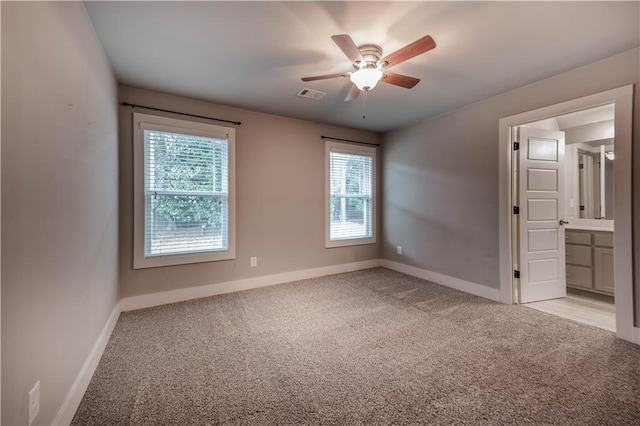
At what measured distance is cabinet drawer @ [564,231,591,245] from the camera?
3488 mm

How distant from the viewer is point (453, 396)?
1.67 metres

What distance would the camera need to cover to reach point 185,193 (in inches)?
129

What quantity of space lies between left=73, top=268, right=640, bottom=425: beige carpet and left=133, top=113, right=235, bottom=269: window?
66 centimetres

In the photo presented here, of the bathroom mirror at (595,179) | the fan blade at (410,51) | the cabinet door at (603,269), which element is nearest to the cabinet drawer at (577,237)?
the cabinet door at (603,269)

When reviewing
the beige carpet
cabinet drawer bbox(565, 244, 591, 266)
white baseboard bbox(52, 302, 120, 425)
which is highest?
cabinet drawer bbox(565, 244, 591, 266)

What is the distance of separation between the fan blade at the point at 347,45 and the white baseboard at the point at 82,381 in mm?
2533

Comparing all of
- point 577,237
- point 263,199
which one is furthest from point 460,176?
point 263,199

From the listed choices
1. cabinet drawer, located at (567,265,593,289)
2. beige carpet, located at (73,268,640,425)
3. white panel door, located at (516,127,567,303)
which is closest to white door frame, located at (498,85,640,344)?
beige carpet, located at (73,268,640,425)

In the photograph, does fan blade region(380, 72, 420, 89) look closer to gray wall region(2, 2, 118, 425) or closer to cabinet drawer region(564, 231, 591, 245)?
gray wall region(2, 2, 118, 425)

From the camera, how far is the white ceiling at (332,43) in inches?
71.3

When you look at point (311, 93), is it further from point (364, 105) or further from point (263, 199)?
point (263, 199)

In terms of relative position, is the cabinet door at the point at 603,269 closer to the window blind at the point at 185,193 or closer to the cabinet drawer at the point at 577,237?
the cabinet drawer at the point at 577,237

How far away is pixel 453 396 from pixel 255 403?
1.18 metres

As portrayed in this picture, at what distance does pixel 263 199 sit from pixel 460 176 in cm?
267
